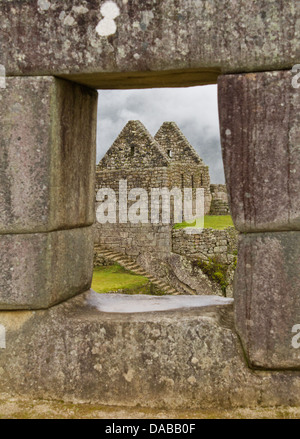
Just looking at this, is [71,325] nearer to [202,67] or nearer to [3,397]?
[3,397]

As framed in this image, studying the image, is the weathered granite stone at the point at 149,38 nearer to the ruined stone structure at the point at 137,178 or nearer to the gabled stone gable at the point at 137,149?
the ruined stone structure at the point at 137,178

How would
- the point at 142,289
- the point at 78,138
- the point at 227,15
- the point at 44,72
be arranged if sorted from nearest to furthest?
the point at 227,15
the point at 44,72
the point at 78,138
the point at 142,289

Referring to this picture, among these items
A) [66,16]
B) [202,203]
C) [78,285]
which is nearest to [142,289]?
[202,203]

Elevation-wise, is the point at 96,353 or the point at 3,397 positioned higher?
the point at 96,353

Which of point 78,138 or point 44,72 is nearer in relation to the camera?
point 44,72

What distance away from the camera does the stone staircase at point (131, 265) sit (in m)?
17.7

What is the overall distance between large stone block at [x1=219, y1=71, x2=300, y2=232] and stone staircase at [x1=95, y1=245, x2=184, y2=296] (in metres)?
14.6

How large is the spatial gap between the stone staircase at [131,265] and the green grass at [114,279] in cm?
31

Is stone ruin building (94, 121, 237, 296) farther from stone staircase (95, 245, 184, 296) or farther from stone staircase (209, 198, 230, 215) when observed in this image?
stone staircase (209, 198, 230, 215)

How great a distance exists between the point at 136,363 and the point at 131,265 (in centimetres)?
1667

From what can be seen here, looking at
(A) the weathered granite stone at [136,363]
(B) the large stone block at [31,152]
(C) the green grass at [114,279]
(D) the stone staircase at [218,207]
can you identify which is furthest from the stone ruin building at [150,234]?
(B) the large stone block at [31,152]

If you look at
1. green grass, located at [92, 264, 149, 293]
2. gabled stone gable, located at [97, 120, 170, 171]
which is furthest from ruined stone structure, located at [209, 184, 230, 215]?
green grass, located at [92, 264, 149, 293]

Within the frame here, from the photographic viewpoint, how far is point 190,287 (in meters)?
18.0

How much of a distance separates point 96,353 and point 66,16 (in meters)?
2.16
